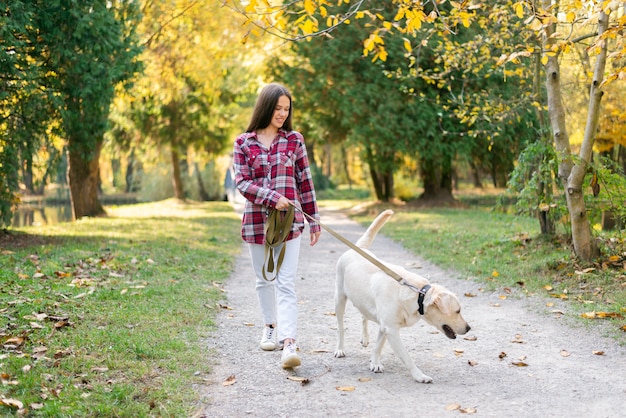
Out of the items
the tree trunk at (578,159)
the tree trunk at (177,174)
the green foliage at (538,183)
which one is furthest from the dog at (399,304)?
Result: the tree trunk at (177,174)

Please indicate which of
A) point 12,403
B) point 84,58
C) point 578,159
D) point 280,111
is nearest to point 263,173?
point 280,111

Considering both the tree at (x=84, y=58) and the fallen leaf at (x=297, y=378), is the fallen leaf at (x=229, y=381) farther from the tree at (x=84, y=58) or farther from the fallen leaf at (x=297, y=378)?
the tree at (x=84, y=58)

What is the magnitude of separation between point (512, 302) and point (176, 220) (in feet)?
45.1

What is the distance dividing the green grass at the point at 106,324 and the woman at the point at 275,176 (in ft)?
3.07

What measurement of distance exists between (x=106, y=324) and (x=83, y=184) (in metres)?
15.8

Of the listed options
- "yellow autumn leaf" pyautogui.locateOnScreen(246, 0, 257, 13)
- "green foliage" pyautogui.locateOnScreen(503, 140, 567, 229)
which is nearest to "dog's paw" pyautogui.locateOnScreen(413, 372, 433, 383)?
"yellow autumn leaf" pyautogui.locateOnScreen(246, 0, 257, 13)

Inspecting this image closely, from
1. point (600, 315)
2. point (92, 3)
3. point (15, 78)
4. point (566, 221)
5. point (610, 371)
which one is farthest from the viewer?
point (92, 3)

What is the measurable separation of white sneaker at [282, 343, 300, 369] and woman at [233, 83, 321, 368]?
0.07 m

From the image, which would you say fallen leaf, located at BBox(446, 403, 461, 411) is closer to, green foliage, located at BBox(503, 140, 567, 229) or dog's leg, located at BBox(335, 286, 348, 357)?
dog's leg, located at BBox(335, 286, 348, 357)

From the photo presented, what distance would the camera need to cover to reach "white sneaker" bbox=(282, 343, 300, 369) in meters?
5.16

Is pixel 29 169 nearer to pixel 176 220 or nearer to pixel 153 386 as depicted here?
pixel 176 220

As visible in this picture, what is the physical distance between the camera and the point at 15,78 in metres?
11.7

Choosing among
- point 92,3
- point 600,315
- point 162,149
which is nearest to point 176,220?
point 92,3

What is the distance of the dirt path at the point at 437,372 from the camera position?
4.48 meters
